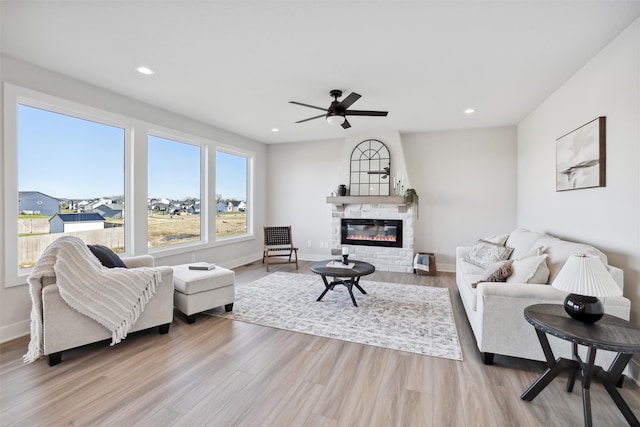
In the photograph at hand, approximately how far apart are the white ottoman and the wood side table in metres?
2.86

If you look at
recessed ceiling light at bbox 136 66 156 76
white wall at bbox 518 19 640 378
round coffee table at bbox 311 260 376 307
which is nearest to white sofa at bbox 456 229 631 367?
white wall at bbox 518 19 640 378

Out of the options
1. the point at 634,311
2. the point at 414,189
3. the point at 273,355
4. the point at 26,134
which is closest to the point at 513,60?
the point at 634,311

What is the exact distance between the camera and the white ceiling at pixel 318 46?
2.09 metres

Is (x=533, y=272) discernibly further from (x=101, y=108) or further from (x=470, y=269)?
(x=101, y=108)

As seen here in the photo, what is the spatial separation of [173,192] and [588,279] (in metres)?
5.02

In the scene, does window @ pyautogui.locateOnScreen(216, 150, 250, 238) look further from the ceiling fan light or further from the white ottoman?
the ceiling fan light

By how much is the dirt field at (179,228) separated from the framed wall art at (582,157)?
17.1 ft

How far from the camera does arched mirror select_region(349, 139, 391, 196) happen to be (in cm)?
581

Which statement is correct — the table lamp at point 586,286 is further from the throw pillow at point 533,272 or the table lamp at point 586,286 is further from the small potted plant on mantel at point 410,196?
the small potted plant on mantel at point 410,196

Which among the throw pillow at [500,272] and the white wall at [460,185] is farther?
the white wall at [460,185]

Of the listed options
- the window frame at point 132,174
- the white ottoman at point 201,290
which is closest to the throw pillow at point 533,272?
the white ottoman at point 201,290

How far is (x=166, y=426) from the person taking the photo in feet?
5.51

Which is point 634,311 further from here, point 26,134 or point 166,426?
point 26,134

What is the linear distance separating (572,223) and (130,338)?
15.1 feet
